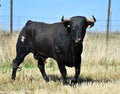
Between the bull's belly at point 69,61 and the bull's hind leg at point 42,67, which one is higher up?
the bull's belly at point 69,61

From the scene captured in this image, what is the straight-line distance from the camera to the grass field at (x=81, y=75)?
1116 cm

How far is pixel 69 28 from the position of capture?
12.5 metres

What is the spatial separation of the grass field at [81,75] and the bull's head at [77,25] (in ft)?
4.26

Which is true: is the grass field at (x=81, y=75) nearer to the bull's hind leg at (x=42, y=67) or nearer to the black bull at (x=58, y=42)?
the bull's hind leg at (x=42, y=67)

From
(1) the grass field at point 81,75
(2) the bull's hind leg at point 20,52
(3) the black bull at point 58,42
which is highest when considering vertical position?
(3) the black bull at point 58,42

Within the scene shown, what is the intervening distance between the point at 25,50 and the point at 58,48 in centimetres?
190

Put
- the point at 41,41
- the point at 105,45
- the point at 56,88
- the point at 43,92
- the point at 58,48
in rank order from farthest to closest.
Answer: the point at 105,45
the point at 41,41
the point at 58,48
the point at 56,88
the point at 43,92

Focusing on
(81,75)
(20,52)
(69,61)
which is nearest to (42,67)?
(20,52)

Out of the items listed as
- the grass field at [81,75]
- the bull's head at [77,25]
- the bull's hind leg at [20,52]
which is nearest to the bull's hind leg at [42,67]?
the grass field at [81,75]

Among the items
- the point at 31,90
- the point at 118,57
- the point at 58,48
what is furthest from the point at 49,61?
the point at 31,90

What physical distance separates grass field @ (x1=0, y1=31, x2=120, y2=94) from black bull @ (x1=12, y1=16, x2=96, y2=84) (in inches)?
20.2

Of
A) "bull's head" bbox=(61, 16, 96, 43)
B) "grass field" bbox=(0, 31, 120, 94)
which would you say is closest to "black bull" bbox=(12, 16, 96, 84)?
"bull's head" bbox=(61, 16, 96, 43)

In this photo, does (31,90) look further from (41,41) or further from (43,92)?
(41,41)

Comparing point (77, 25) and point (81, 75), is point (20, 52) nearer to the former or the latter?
point (81, 75)
